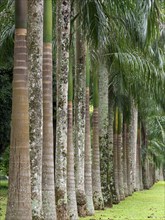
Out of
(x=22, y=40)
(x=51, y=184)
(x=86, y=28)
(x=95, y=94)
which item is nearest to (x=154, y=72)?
(x=95, y=94)

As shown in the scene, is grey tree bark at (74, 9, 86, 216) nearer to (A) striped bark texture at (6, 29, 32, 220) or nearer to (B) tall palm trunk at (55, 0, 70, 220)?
(B) tall palm trunk at (55, 0, 70, 220)

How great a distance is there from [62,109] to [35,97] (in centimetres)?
277

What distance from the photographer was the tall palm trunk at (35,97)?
992 centimetres

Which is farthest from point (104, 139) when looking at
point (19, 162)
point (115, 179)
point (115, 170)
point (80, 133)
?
point (19, 162)

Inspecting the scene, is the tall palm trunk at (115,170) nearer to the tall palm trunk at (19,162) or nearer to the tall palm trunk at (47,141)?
the tall palm trunk at (47,141)

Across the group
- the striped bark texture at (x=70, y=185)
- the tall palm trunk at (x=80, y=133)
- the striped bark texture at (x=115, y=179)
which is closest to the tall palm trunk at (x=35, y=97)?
the striped bark texture at (x=70, y=185)

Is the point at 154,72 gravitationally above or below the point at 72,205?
above

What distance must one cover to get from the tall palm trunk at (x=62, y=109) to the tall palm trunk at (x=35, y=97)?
104 inches

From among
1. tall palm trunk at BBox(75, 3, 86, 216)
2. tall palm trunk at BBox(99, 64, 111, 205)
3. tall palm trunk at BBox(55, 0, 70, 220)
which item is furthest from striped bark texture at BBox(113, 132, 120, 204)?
tall palm trunk at BBox(55, 0, 70, 220)

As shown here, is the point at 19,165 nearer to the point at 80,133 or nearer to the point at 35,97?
the point at 35,97

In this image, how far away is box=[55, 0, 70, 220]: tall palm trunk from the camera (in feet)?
42.0

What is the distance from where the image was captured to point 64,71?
13.1 meters

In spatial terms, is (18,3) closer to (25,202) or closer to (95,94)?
(25,202)

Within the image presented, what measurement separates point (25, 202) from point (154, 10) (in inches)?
245
